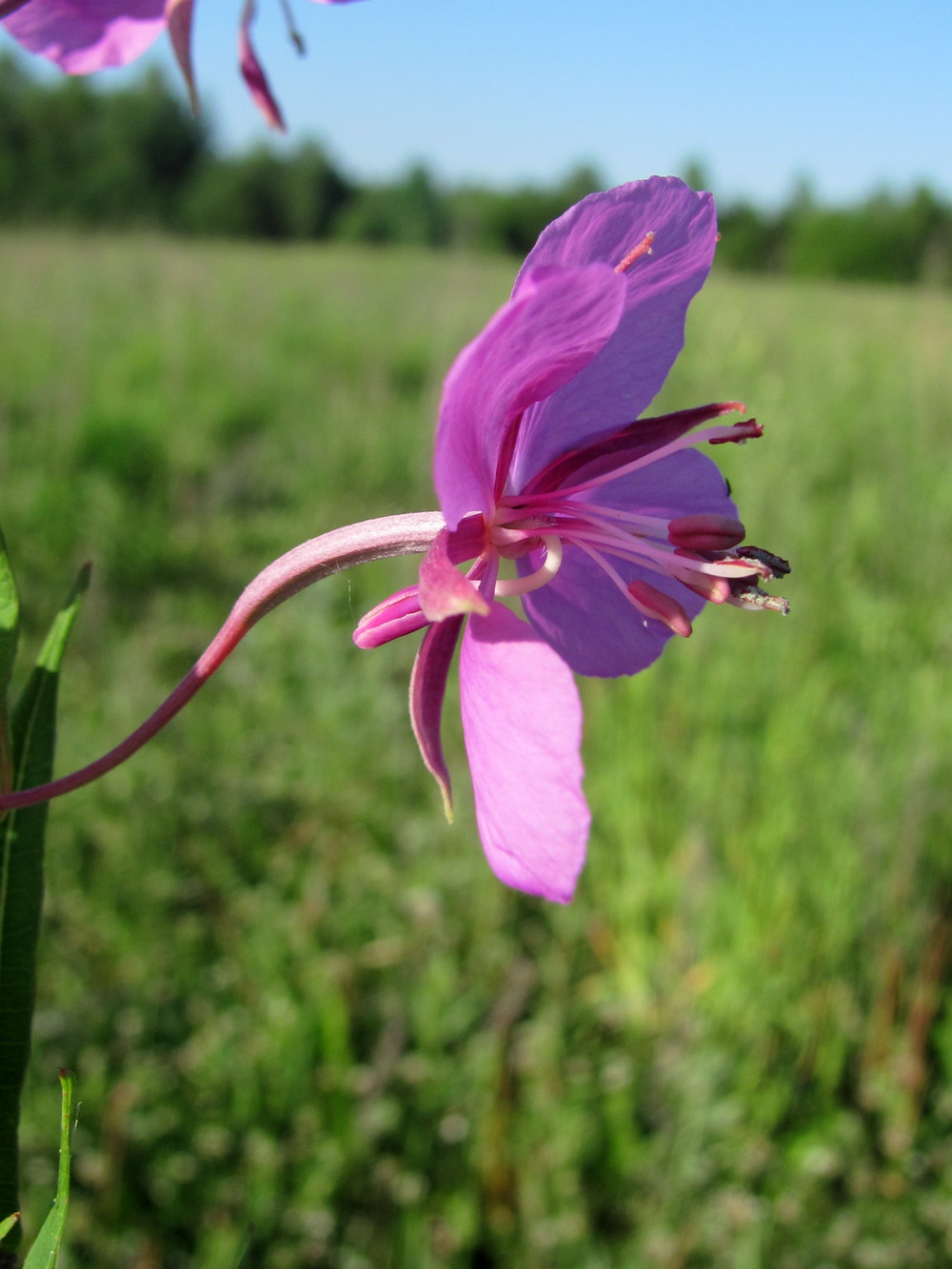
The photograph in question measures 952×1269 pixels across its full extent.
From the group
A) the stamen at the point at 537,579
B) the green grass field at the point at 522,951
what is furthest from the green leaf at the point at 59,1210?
the green grass field at the point at 522,951

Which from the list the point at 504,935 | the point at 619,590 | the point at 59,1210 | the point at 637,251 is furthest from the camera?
the point at 504,935

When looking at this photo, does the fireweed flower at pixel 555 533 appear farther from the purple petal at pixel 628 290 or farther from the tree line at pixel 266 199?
the tree line at pixel 266 199

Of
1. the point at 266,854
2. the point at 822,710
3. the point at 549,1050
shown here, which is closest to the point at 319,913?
the point at 266,854

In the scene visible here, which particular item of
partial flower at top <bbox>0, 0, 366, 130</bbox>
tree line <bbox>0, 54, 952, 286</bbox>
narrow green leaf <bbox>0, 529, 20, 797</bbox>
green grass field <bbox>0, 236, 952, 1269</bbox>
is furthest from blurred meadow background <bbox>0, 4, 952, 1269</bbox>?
tree line <bbox>0, 54, 952, 286</bbox>

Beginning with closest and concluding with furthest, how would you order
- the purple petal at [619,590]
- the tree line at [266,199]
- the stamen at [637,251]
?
1. the stamen at [637,251]
2. the purple petal at [619,590]
3. the tree line at [266,199]

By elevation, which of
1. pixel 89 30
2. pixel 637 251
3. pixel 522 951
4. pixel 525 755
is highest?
pixel 89 30

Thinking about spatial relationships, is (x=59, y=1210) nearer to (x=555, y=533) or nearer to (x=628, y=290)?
(x=555, y=533)

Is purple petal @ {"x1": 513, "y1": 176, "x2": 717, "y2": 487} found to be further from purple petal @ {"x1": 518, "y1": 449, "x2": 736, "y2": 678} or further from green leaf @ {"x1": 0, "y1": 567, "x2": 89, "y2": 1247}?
green leaf @ {"x1": 0, "y1": 567, "x2": 89, "y2": 1247}

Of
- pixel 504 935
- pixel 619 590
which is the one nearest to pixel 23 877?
pixel 619 590
